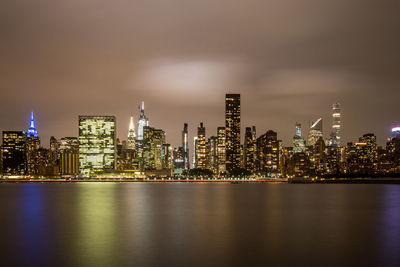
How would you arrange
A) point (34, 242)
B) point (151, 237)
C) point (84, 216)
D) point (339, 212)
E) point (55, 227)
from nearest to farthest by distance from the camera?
point (34, 242) → point (151, 237) → point (55, 227) → point (84, 216) → point (339, 212)

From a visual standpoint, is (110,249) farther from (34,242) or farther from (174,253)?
(34,242)

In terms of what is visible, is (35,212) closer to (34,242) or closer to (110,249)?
(34,242)

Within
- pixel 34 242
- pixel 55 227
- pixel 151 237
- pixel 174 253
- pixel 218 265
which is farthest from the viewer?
pixel 55 227

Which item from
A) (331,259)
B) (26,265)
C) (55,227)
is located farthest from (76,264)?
(55,227)

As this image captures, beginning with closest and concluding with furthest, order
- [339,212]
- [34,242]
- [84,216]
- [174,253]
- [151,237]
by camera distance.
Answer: [174,253] → [34,242] → [151,237] → [84,216] → [339,212]

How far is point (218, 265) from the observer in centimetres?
3247

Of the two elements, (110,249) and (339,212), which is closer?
(110,249)

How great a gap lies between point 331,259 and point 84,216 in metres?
40.3

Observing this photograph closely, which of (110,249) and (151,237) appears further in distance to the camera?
(151,237)

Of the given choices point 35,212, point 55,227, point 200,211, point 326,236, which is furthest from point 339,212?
point 35,212

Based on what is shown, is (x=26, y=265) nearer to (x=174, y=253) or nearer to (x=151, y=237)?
(x=174, y=253)

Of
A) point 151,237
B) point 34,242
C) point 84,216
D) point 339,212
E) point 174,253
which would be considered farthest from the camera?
point 339,212

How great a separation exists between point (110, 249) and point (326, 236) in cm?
2099

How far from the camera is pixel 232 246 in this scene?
130 feet
